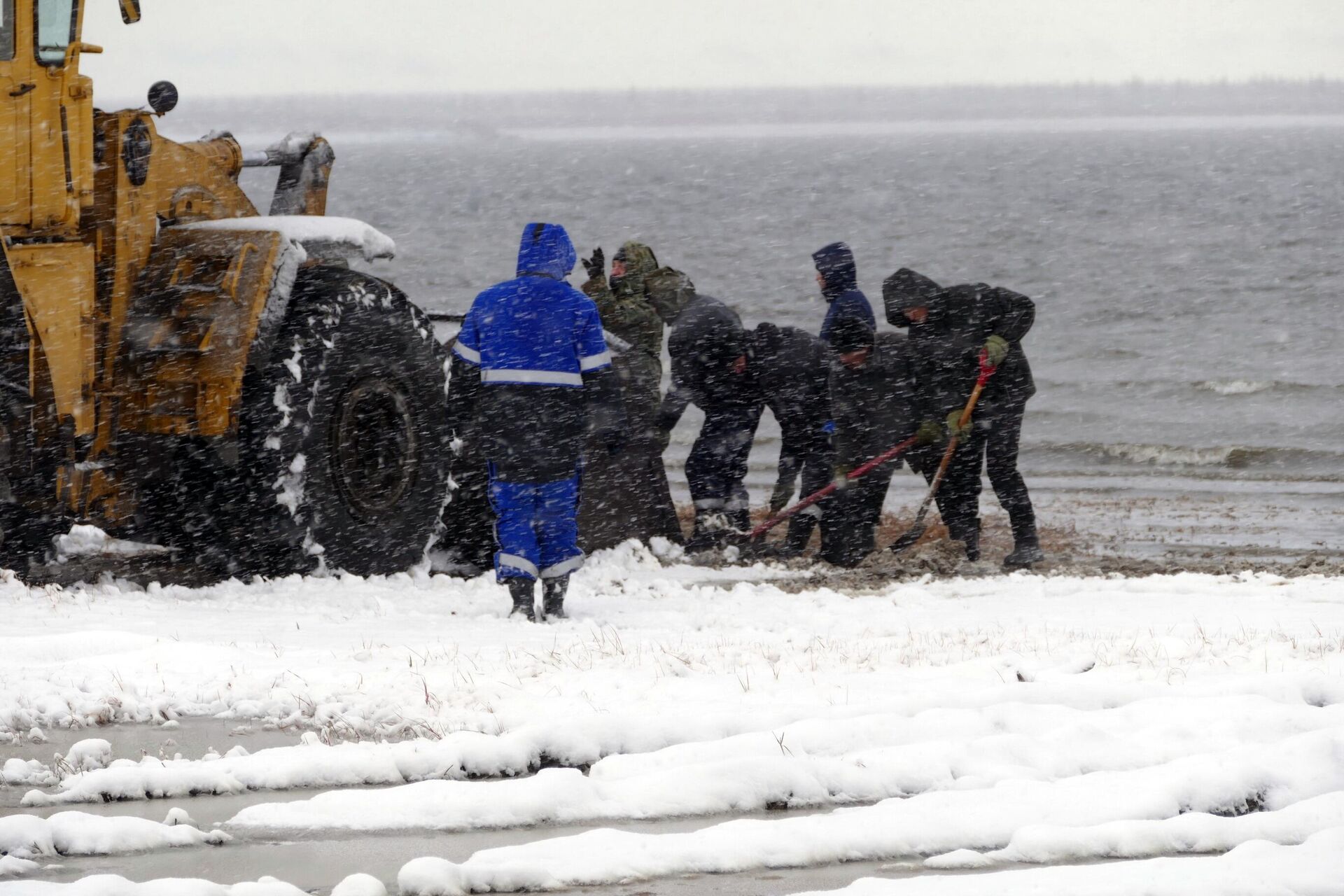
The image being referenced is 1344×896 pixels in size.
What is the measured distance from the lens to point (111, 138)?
8.66 meters

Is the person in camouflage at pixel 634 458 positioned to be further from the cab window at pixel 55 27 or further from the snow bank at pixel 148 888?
the snow bank at pixel 148 888

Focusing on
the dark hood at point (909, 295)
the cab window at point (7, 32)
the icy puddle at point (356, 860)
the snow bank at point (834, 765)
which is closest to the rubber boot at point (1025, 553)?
the dark hood at point (909, 295)

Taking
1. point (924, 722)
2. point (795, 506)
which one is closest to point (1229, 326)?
point (795, 506)

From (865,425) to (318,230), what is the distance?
357 cm

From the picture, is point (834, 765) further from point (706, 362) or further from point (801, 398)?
point (706, 362)

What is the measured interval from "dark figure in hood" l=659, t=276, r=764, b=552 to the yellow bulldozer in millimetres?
2019

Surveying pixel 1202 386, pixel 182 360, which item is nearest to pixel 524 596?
pixel 182 360

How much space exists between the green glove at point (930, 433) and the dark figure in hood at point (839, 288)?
680 mm

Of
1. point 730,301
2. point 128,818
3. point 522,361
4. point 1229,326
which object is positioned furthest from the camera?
point 730,301

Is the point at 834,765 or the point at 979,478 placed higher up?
the point at 834,765

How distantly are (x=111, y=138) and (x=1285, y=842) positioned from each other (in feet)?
21.4

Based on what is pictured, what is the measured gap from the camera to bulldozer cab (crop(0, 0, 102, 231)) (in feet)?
26.7

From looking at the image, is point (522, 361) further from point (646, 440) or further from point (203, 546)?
point (646, 440)

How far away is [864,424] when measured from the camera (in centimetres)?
1097
